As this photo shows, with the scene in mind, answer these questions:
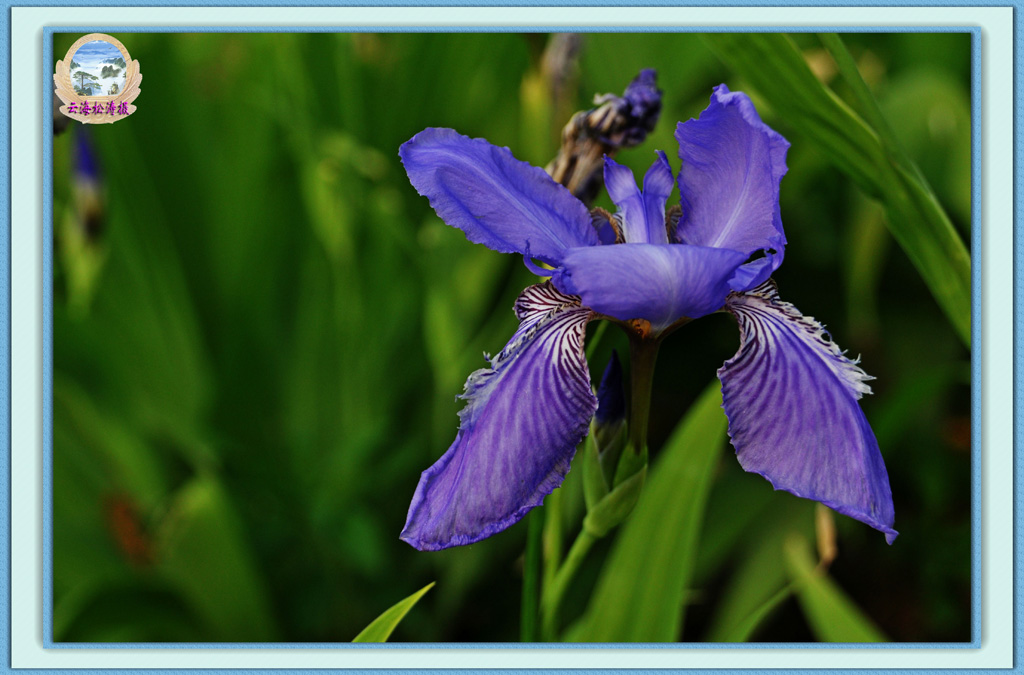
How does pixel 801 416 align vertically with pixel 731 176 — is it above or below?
below

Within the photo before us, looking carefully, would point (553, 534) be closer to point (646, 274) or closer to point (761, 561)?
point (646, 274)

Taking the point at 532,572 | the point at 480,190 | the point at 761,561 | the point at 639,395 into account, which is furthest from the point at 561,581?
the point at 761,561

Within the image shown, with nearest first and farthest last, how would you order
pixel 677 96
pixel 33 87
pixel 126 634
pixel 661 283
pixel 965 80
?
1. pixel 661 283
2. pixel 33 87
3. pixel 126 634
4. pixel 677 96
5. pixel 965 80

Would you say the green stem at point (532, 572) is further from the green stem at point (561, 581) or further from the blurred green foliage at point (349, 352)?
the blurred green foliage at point (349, 352)

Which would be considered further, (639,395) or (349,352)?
(349,352)

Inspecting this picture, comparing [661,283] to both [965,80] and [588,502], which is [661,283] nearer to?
[588,502]

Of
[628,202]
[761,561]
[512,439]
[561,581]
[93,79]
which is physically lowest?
[761,561]
